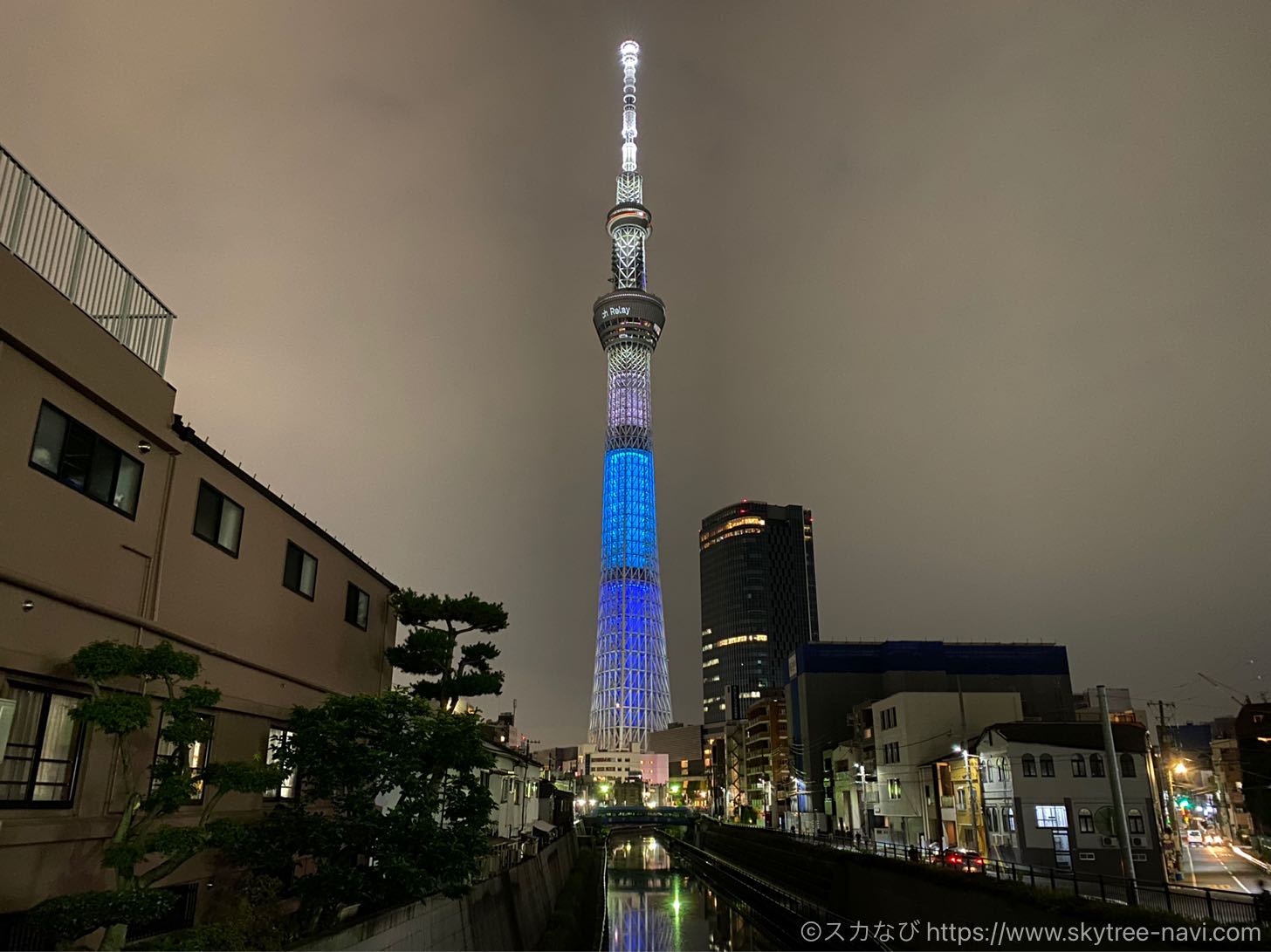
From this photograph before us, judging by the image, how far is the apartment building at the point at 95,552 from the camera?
10773 mm

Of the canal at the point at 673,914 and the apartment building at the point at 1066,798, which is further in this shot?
the apartment building at the point at 1066,798

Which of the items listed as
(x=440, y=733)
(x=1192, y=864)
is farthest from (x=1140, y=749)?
(x=440, y=733)

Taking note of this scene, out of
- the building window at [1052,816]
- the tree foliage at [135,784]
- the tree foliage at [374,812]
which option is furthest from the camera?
the building window at [1052,816]

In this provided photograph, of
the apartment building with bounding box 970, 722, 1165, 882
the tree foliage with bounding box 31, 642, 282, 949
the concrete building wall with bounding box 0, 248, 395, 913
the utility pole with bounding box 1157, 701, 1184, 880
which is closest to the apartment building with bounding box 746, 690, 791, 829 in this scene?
the utility pole with bounding box 1157, 701, 1184, 880

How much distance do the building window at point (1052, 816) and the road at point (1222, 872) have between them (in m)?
4.75

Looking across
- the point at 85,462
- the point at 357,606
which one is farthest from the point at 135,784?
the point at 357,606

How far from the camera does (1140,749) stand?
40.3 meters

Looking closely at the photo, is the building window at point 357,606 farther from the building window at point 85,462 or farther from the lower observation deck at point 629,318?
the lower observation deck at point 629,318

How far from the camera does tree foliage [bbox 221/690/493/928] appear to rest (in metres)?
14.4

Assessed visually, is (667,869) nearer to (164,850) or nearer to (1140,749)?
(1140,749)

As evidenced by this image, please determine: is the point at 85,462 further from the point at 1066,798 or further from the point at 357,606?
the point at 1066,798

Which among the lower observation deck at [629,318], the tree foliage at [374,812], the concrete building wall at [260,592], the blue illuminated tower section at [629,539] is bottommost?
the tree foliage at [374,812]

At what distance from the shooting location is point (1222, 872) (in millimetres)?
38750

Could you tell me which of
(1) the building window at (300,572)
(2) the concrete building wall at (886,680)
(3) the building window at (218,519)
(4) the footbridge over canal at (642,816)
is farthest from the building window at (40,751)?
(4) the footbridge over canal at (642,816)
